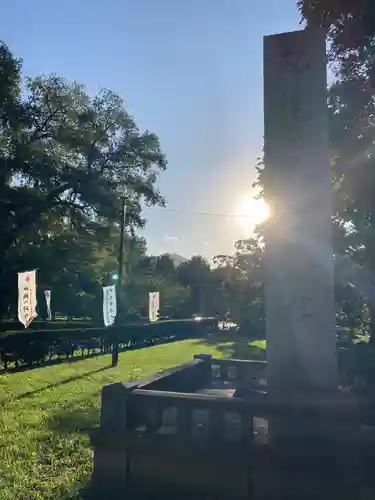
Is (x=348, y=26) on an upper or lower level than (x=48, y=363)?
upper

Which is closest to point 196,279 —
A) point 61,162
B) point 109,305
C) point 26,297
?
point 61,162

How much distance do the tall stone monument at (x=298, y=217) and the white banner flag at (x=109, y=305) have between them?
10.3 m

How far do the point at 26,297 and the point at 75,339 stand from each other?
595 cm

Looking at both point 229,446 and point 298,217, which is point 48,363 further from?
point 229,446

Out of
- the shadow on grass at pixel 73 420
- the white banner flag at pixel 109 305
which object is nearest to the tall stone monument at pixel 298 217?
the shadow on grass at pixel 73 420

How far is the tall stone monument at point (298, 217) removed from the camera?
5.50 m

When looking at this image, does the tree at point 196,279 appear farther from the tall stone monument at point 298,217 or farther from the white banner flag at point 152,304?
the tall stone monument at point 298,217

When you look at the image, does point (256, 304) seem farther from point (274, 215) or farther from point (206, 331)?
point (274, 215)

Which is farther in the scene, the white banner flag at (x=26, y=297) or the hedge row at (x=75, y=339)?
the hedge row at (x=75, y=339)

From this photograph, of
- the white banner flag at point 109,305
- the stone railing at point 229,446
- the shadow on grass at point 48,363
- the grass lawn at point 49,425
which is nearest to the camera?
the stone railing at point 229,446

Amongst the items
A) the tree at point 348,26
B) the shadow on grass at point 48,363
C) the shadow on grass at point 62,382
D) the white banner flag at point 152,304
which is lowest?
the shadow on grass at point 48,363

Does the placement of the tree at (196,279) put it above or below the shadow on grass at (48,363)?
above

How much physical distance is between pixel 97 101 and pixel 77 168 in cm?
357

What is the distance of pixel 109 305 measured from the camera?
15.5 metres
